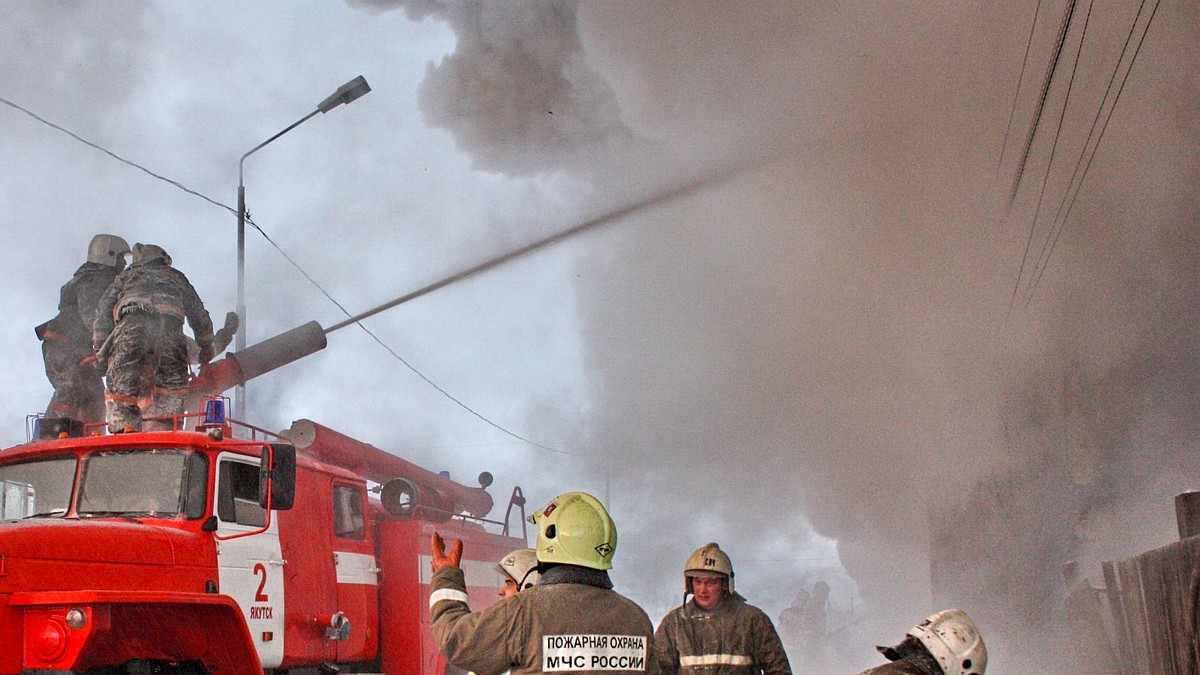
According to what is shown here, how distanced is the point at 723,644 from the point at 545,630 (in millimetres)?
2481

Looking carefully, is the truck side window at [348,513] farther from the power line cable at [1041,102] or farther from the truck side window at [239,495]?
the power line cable at [1041,102]

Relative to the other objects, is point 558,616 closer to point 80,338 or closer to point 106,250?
point 80,338

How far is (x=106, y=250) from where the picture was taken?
849 cm

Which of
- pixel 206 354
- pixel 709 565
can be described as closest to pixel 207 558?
pixel 709 565

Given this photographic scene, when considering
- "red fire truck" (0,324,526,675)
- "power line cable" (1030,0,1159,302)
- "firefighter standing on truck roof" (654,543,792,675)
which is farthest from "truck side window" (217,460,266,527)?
→ "power line cable" (1030,0,1159,302)

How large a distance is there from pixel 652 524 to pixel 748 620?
853cm

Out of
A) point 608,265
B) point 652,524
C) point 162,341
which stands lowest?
point 652,524

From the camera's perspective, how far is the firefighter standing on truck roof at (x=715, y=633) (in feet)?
18.6

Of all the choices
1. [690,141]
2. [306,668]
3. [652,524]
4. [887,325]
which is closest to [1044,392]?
[887,325]

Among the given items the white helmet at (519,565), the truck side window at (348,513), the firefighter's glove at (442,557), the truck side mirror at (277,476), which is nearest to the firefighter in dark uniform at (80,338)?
the truck side window at (348,513)

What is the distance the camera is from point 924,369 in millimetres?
14094

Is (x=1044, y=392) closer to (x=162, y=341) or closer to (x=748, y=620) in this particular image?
(x=748, y=620)

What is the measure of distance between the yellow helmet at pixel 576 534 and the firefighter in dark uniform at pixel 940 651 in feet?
3.24

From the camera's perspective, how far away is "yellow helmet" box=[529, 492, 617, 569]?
355cm
